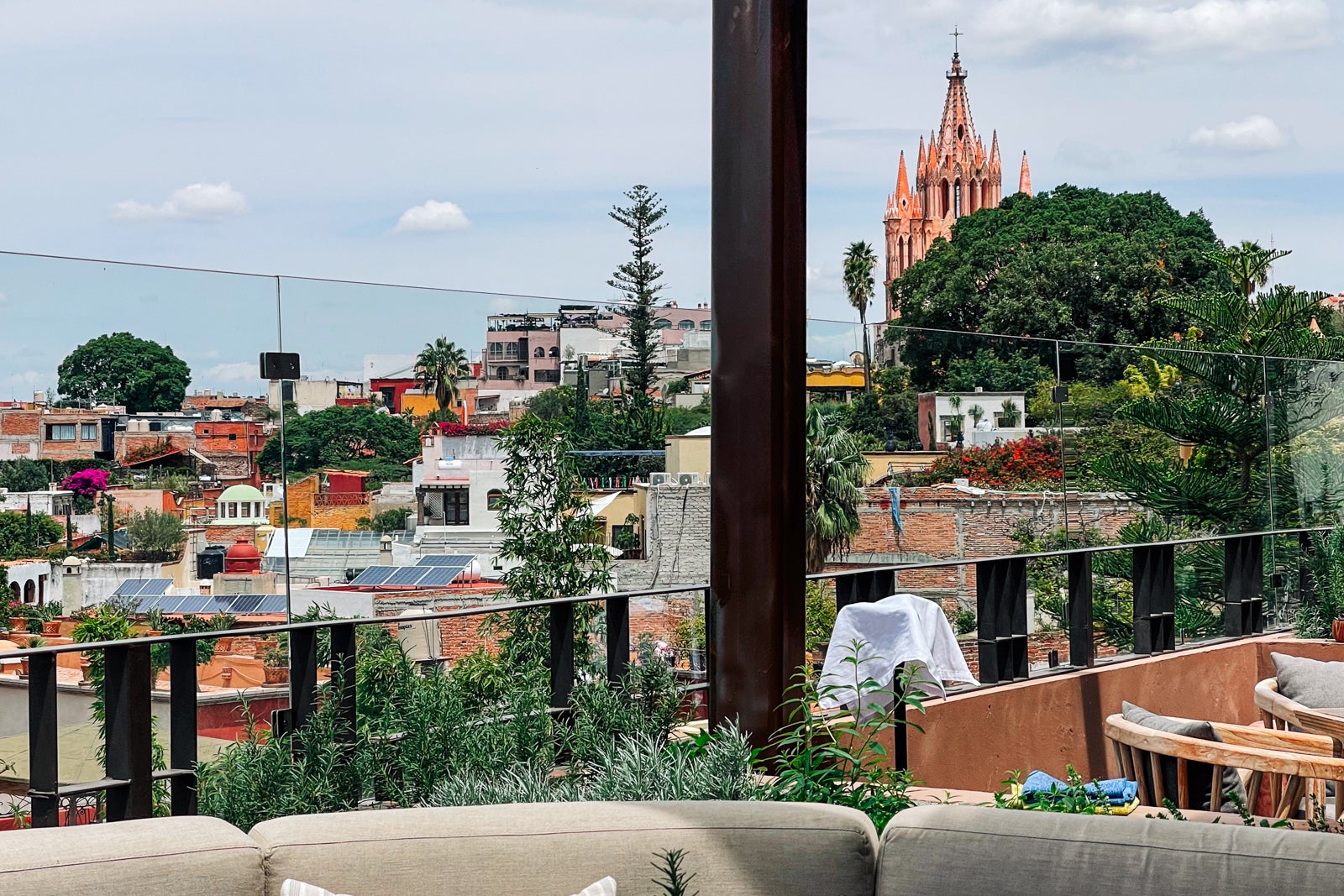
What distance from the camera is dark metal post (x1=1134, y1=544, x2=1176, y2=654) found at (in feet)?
20.5

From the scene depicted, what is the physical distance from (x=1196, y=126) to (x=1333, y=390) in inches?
1745

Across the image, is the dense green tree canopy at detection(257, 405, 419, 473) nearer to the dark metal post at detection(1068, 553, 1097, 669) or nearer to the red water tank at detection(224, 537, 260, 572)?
the red water tank at detection(224, 537, 260, 572)

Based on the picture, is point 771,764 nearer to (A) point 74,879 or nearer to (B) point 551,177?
(A) point 74,879

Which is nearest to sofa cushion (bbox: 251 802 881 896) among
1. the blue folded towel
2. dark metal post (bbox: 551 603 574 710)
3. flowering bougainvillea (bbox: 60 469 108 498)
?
the blue folded towel

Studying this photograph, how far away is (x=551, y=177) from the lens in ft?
104

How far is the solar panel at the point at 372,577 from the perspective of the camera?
21.4 feet

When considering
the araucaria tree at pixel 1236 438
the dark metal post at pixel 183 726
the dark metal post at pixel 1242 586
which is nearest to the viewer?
the dark metal post at pixel 183 726

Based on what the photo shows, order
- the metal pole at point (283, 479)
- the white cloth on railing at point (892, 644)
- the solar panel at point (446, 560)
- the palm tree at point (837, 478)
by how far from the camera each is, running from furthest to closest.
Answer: the palm tree at point (837, 478) < the solar panel at point (446, 560) < the metal pole at point (283, 479) < the white cloth on railing at point (892, 644)

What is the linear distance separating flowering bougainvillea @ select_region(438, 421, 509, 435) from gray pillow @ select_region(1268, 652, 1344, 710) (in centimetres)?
396

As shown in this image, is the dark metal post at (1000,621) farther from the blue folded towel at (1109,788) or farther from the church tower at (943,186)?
the church tower at (943,186)

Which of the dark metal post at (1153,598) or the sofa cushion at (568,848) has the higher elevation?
the sofa cushion at (568,848)

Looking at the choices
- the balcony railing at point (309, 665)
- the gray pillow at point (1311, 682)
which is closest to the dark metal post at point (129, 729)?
the balcony railing at point (309, 665)

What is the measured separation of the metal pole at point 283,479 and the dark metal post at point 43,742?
165cm

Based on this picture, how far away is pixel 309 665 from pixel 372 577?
3.07 metres
